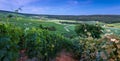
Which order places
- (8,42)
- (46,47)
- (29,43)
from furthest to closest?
(46,47), (29,43), (8,42)

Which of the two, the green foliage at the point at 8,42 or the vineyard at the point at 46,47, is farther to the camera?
the vineyard at the point at 46,47

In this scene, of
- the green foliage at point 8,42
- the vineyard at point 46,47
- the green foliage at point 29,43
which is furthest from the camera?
the vineyard at point 46,47

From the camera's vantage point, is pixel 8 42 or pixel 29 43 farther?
pixel 29 43

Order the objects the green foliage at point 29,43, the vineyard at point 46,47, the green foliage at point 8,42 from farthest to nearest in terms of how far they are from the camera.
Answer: the vineyard at point 46,47 → the green foliage at point 29,43 → the green foliage at point 8,42

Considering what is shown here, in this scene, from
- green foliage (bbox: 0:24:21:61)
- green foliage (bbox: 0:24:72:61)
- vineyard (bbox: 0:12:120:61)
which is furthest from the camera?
vineyard (bbox: 0:12:120:61)

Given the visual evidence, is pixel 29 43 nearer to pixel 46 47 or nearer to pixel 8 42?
pixel 46 47

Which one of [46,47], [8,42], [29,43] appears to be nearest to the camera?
[8,42]

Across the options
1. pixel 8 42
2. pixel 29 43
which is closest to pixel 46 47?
pixel 29 43

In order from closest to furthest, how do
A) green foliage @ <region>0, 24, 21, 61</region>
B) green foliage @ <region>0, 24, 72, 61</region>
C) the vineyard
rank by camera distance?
1. green foliage @ <region>0, 24, 21, 61</region>
2. green foliage @ <region>0, 24, 72, 61</region>
3. the vineyard

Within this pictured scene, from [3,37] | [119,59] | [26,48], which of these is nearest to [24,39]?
[26,48]

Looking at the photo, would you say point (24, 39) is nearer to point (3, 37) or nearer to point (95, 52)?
point (3, 37)

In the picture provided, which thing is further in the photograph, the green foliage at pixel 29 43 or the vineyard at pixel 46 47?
the vineyard at pixel 46 47
